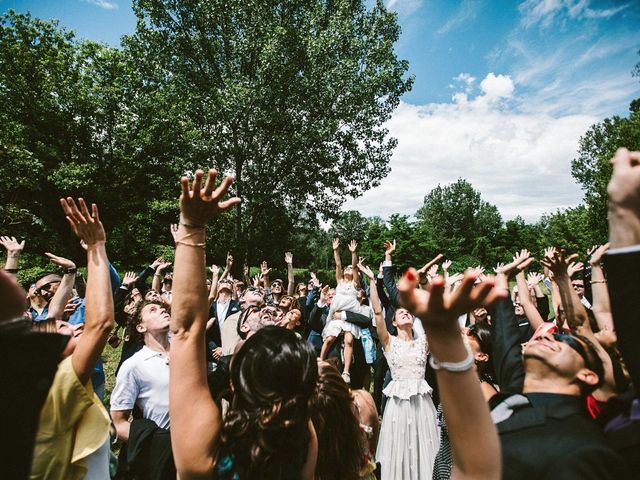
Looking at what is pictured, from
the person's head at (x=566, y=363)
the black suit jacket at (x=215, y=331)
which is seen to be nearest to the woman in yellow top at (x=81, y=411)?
the person's head at (x=566, y=363)

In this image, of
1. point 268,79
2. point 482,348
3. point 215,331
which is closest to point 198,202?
point 482,348

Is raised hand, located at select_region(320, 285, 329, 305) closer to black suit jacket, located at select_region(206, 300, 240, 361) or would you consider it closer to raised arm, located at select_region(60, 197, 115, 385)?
black suit jacket, located at select_region(206, 300, 240, 361)

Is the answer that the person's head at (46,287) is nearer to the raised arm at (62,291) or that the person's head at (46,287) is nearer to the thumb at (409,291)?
the raised arm at (62,291)

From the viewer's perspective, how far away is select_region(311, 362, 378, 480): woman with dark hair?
235cm

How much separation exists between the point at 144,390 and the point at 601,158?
34.7 meters

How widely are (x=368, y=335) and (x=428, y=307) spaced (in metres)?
7.08

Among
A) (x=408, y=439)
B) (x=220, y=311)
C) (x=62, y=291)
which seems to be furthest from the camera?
(x=220, y=311)

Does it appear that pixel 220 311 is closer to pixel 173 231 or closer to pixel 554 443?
pixel 173 231

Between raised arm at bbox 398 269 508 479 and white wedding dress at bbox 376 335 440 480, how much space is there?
3.82 metres

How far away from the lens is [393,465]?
4.50 meters

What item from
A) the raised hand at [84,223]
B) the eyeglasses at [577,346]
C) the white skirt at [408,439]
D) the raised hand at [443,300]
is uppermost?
the raised hand at [84,223]

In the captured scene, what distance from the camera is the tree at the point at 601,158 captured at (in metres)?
26.2

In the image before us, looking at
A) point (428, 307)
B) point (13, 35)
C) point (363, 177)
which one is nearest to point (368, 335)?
point (428, 307)

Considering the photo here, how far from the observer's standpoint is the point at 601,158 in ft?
92.6
